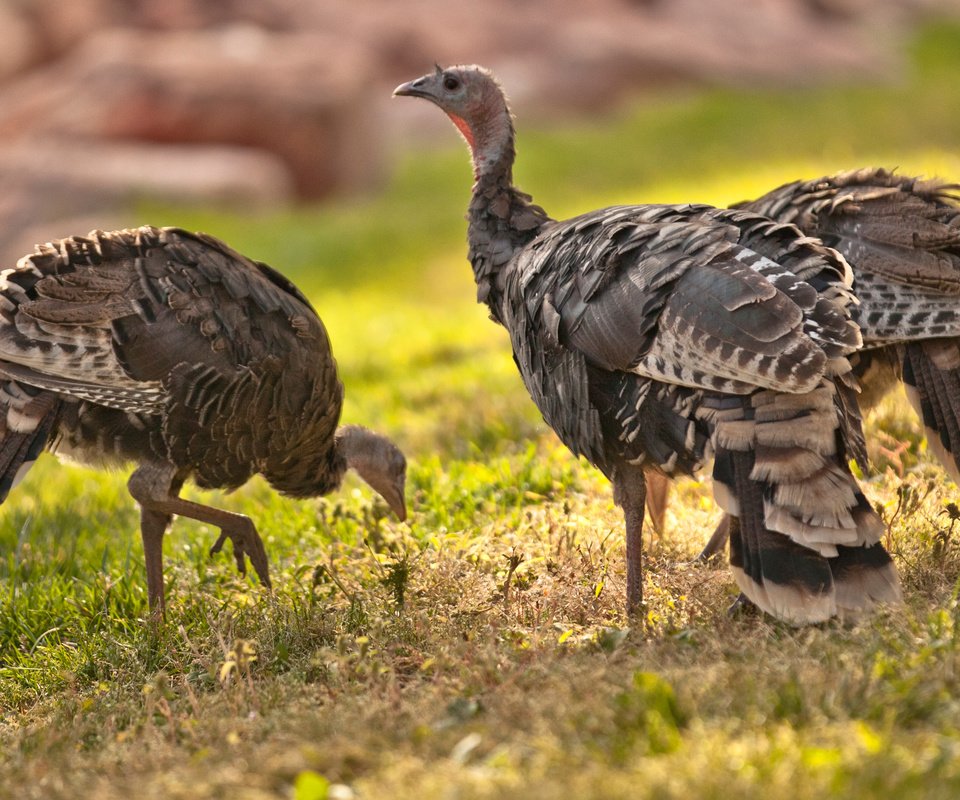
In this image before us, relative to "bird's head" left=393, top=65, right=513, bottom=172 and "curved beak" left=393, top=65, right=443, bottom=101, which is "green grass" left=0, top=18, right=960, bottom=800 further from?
"curved beak" left=393, top=65, right=443, bottom=101

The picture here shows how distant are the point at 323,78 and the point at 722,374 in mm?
14624

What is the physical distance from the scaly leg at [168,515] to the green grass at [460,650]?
0.14 meters

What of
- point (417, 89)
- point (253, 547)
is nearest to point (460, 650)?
point (253, 547)

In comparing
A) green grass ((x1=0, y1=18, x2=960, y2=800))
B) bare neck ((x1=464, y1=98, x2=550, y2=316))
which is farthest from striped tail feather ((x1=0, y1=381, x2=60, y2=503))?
bare neck ((x1=464, y1=98, x2=550, y2=316))

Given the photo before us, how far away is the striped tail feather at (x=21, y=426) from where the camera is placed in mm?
4723

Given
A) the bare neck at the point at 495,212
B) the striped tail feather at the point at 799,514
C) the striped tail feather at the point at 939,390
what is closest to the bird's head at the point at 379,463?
the bare neck at the point at 495,212

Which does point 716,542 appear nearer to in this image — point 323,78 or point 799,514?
point 799,514

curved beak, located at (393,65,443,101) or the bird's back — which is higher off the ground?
curved beak, located at (393,65,443,101)

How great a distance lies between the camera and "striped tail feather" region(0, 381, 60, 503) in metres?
4.72

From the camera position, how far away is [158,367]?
4809 mm

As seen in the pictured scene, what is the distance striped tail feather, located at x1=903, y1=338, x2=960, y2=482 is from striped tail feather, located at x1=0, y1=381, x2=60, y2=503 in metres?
3.12

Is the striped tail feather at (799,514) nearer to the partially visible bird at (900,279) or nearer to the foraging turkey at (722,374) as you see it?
the foraging turkey at (722,374)

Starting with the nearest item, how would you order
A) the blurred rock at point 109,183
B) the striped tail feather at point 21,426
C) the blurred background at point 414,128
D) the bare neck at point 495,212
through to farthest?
the striped tail feather at point 21,426
the bare neck at point 495,212
the blurred background at point 414,128
the blurred rock at point 109,183

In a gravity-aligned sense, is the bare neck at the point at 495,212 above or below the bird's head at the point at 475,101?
below
